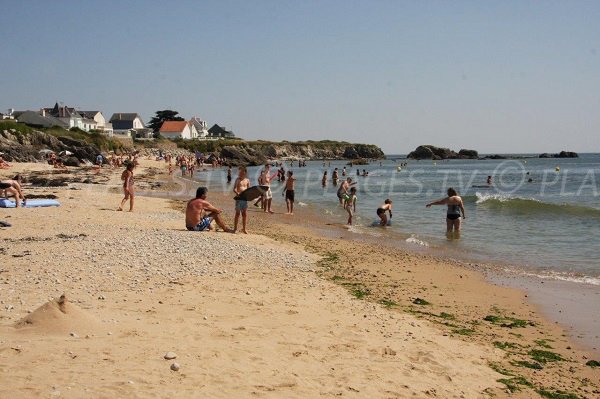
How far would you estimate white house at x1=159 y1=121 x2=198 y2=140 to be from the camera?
10875 centimetres

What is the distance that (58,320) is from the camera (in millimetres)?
4957

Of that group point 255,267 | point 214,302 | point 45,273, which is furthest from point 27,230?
point 214,302

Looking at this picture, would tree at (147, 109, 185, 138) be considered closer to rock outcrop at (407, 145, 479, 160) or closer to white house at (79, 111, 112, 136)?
white house at (79, 111, 112, 136)

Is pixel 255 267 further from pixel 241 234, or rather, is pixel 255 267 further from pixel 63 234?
pixel 63 234

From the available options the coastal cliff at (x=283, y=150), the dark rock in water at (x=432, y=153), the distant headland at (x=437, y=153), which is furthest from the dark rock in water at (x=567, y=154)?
the coastal cliff at (x=283, y=150)

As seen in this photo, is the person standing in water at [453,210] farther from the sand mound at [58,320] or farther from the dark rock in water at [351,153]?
the dark rock in water at [351,153]

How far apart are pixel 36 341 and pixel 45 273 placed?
3069 mm

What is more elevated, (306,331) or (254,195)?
(254,195)

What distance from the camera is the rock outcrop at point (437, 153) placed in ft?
433

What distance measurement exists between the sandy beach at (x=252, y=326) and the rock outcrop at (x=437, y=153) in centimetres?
12611

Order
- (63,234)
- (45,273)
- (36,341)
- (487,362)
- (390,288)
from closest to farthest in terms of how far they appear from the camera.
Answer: (36,341) → (487,362) → (45,273) → (390,288) → (63,234)

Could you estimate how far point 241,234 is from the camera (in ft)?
40.8

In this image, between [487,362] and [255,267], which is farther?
[255,267]

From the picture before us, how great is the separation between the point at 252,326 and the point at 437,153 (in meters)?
132
